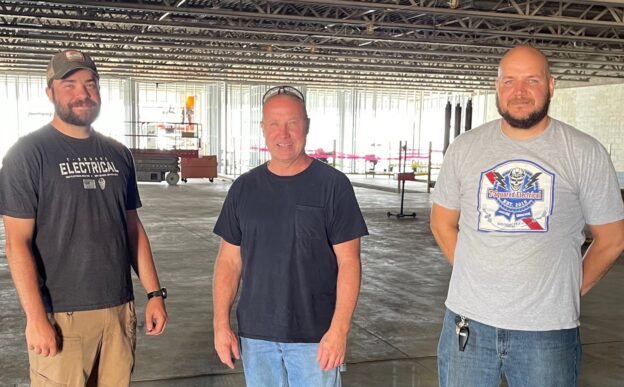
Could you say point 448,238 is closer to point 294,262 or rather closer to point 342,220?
point 342,220

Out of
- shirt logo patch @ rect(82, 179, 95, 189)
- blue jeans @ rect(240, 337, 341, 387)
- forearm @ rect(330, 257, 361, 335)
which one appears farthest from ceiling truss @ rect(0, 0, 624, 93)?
blue jeans @ rect(240, 337, 341, 387)

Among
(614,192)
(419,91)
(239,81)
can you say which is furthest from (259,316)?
(419,91)

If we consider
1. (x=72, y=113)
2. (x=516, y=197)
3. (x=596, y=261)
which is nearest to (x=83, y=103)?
(x=72, y=113)

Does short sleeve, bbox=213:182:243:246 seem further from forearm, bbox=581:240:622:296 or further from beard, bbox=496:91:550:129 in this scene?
forearm, bbox=581:240:622:296

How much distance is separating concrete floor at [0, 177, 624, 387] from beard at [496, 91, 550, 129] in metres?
2.71

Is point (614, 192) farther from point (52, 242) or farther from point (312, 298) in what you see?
point (52, 242)

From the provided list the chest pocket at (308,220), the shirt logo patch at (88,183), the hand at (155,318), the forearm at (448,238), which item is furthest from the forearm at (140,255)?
the forearm at (448,238)

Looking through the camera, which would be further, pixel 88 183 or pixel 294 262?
pixel 88 183

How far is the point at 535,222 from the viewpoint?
239cm

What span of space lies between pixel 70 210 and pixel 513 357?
1.89m

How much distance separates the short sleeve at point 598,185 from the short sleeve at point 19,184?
2.16 m

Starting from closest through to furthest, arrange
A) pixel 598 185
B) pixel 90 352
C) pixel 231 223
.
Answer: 1. pixel 598 185
2. pixel 231 223
3. pixel 90 352

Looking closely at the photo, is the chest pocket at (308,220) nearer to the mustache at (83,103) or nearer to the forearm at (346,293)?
the forearm at (346,293)

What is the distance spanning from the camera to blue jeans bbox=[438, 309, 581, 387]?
240 cm
